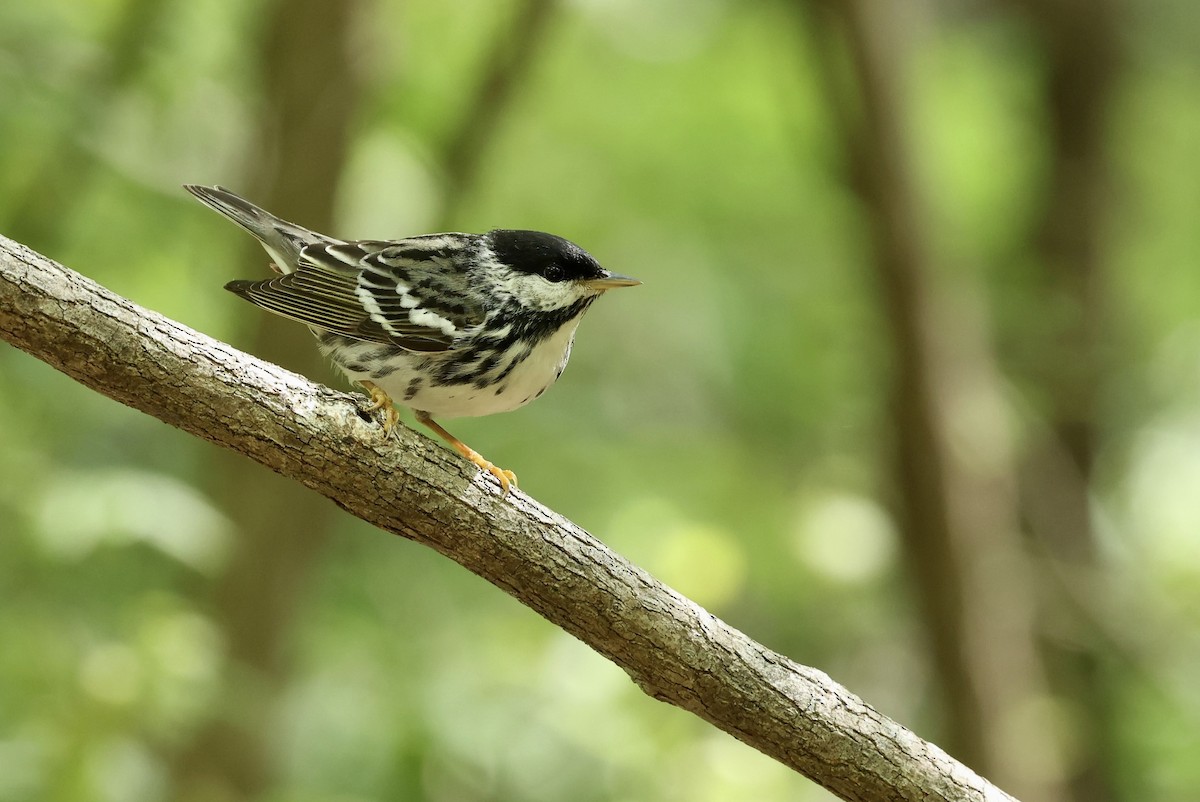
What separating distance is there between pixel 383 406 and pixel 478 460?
0.40 m

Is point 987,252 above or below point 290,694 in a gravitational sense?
above

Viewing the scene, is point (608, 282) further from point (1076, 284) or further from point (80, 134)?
point (1076, 284)

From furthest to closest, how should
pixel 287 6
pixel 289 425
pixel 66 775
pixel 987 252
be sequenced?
pixel 987 252, pixel 287 6, pixel 66 775, pixel 289 425

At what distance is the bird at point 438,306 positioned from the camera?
3.80 m

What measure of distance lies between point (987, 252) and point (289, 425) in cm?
771

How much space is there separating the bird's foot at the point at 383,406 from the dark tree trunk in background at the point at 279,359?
5.77ft

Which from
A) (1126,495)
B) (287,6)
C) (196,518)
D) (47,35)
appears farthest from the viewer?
(1126,495)

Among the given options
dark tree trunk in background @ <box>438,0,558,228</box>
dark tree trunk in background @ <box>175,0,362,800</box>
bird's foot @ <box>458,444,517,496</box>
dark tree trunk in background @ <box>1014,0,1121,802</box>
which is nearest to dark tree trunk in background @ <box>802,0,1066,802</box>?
dark tree trunk in background @ <box>1014,0,1121,802</box>

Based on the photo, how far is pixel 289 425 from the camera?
115 inches

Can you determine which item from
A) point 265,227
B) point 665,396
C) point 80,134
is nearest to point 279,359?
point 80,134

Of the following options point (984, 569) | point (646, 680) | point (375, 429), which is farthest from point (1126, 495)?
point (375, 429)

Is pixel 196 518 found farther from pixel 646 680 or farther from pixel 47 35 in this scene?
pixel 47 35

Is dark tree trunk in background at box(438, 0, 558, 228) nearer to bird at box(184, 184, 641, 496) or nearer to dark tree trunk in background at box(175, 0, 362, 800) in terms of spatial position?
dark tree trunk in background at box(175, 0, 362, 800)

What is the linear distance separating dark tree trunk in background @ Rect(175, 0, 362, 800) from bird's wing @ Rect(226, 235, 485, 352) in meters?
1.18
